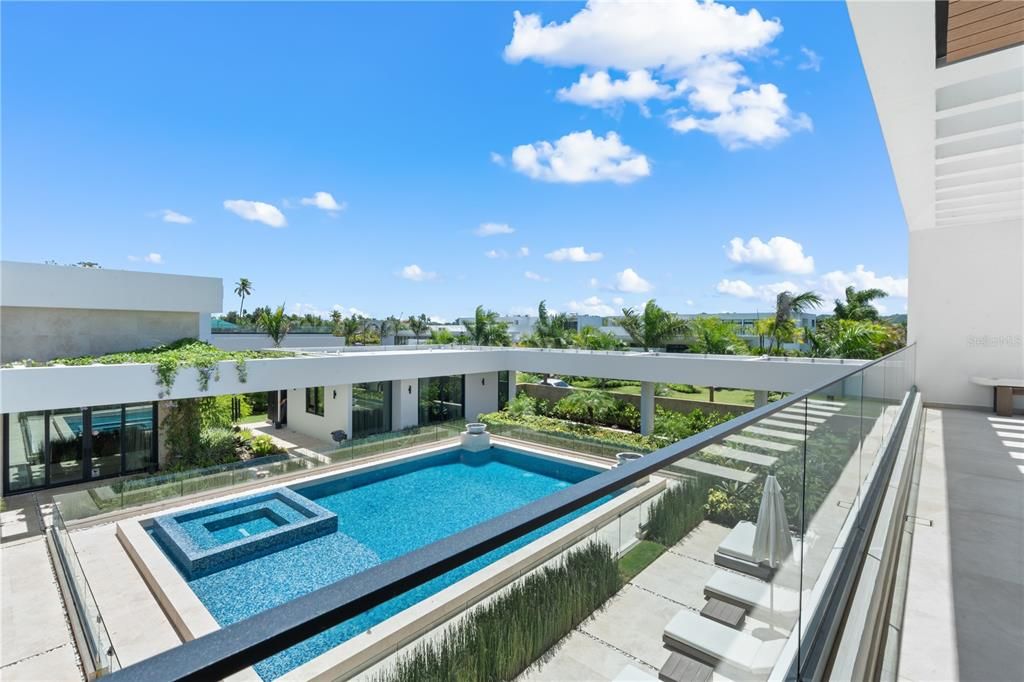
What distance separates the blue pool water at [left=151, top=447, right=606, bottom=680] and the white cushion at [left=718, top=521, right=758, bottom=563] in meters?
5.96

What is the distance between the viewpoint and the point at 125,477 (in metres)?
13.8

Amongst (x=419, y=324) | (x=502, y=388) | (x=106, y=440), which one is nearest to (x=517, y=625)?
(x=106, y=440)

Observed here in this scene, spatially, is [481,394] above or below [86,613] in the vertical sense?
above

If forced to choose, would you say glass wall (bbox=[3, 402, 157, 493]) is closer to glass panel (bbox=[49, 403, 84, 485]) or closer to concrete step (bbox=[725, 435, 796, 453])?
glass panel (bbox=[49, 403, 84, 485])

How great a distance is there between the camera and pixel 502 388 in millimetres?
22250

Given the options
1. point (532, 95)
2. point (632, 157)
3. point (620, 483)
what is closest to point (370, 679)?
point (620, 483)

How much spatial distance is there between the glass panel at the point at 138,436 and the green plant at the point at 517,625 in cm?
1627

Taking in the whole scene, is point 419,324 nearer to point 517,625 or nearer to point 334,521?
point 334,521

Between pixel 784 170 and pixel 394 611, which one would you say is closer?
pixel 394 611

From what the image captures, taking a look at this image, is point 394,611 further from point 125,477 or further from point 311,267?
point 311,267

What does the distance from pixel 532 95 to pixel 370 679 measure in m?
29.9

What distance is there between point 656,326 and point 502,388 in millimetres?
7386

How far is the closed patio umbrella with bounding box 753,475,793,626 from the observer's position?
1779mm

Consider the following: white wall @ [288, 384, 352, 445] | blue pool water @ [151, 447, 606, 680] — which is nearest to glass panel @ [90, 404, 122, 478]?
white wall @ [288, 384, 352, 445]
